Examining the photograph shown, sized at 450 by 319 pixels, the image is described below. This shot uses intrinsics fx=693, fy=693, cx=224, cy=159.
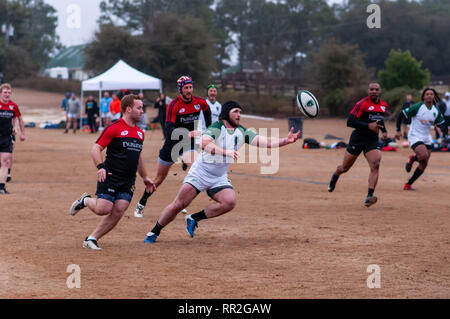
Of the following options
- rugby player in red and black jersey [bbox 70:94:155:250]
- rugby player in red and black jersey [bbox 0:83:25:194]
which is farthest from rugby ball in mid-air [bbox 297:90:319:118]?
rugby player in red and black jersey [bbox 0:83:25:194]

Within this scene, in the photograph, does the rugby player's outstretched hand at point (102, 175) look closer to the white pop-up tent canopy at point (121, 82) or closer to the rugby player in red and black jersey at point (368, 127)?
the rugby player in red and black jersey at point (368, 127)

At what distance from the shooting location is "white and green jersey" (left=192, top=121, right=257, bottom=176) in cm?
848

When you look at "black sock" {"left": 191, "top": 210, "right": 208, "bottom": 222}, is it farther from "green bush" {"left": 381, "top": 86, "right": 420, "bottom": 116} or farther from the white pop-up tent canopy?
"green bush" {"left": 381, "top": 86, "right": 420, "bottom": 116}

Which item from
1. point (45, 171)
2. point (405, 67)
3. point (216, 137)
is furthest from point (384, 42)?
point (216, 137)

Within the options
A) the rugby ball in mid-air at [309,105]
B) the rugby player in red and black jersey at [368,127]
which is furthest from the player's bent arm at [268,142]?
the rugby player in red and black jersey at [368,127]

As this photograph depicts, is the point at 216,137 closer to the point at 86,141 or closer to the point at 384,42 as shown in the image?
the point at 86,141

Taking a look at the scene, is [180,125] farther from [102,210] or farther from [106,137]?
[102,210]

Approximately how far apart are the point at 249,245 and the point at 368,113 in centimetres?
465

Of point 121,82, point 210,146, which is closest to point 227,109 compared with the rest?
point 210,146

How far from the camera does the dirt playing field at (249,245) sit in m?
6.49

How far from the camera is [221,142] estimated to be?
336 inches

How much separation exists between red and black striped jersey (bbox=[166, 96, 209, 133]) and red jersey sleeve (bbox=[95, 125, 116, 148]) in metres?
3.19

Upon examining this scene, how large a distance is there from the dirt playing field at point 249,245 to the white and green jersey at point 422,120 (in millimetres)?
1155

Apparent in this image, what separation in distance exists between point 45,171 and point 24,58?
223ft
